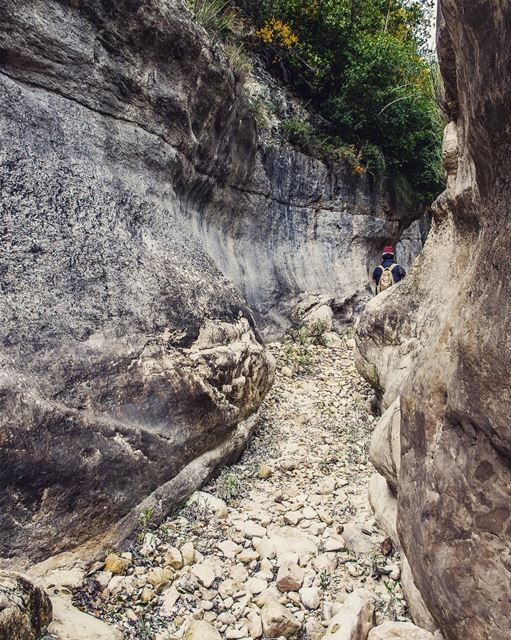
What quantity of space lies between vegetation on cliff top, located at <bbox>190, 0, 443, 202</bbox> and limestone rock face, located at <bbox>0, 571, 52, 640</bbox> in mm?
9292

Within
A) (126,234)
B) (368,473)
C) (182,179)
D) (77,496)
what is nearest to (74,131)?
(126,234)

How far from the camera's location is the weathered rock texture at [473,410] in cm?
190

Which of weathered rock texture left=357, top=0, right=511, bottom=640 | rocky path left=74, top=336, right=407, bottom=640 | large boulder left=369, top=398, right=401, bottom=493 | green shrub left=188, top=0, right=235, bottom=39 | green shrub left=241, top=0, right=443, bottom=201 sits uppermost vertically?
green shrub left=241, top=0, right=443, bottom=201

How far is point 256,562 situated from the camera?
3.24m

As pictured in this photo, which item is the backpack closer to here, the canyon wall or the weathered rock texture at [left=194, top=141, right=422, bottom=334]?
the weathered rock texture at [left=194, top=141, right=422, bottom=334]

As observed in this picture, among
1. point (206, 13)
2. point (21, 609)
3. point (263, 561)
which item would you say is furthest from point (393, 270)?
point (21, 609)

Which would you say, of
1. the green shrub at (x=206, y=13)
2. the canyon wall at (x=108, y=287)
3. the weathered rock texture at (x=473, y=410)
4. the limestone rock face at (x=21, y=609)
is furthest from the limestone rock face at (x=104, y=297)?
the weathered rock texture at (x=473, y=410)

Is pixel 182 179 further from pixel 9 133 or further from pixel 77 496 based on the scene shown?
pixel 77 496

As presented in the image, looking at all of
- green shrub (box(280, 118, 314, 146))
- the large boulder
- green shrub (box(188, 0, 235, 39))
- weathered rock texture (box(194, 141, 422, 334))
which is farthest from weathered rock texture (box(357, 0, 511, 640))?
green shrub (box(280, 118, 314, 146))

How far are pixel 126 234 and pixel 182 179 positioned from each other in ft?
7.26

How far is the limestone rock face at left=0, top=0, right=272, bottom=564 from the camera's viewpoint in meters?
3.14

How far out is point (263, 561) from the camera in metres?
3.23

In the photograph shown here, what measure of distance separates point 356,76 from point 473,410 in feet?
33.3

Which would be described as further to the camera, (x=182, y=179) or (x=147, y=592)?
(x=182, y=179)
